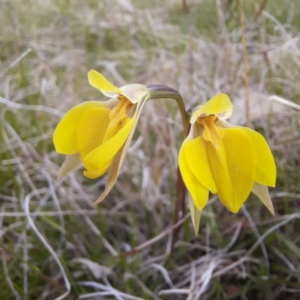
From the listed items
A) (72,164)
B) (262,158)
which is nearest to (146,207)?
(72,164)

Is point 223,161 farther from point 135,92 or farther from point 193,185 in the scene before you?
point 135,92

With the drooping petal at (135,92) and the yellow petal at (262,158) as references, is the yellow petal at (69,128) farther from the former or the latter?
the yellow petal at (262,158)

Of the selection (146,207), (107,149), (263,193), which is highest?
(107,149)

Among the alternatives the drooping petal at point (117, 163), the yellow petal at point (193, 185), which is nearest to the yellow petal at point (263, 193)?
the yellow petal at point (193, 185)

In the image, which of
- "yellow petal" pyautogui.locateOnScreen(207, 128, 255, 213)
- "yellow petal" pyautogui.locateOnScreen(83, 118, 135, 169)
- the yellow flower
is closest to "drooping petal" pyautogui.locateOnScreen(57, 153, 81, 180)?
the yellow flower

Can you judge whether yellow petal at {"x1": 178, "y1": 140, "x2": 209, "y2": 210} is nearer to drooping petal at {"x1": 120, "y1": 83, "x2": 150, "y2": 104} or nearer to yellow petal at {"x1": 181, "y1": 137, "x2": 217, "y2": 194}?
yellow petal at {"x1": 181, "y1": 137, "x2": 217, "y2": 194}

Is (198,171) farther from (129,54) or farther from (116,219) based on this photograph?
(129,54)
